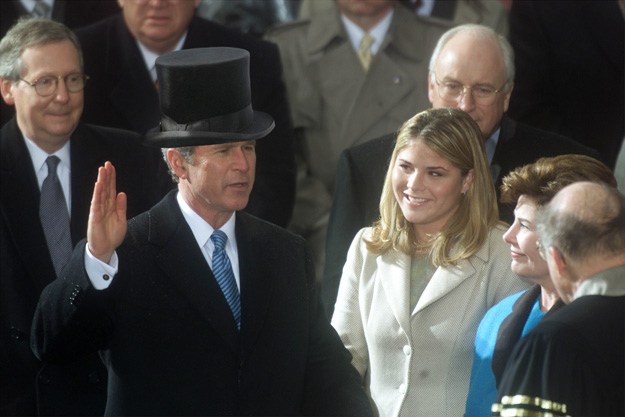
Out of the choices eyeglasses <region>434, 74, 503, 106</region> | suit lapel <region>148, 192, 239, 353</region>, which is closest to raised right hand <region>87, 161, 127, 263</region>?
suit lapel <region>148, 192, 239, 353</region>

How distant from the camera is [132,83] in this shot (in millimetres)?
4648

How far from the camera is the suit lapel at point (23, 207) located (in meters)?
4.04

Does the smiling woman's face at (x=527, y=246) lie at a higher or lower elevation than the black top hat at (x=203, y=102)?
lower

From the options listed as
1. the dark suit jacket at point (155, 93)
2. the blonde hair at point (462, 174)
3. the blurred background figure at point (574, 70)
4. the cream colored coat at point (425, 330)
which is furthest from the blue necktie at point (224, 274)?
the blurred background figure at point (574, 70)

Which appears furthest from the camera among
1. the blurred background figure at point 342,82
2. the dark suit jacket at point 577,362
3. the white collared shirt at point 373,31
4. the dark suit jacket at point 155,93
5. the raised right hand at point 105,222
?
the white collared shirt at point 373,31

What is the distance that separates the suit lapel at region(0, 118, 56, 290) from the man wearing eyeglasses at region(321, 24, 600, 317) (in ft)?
3.61

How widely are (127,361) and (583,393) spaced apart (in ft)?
4.57

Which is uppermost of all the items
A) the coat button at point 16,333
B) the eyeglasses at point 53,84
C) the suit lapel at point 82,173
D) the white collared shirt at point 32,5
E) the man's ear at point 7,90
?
the white collared shirt at point 32,5

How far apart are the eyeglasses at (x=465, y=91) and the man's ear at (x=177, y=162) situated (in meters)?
1.19

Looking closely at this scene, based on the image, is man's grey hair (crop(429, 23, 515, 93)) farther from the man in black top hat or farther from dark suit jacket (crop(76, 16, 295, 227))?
the man in black top hat

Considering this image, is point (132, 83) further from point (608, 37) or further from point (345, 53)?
point (608, 37)

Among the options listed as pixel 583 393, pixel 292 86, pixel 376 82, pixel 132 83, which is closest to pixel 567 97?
pixel 376 82

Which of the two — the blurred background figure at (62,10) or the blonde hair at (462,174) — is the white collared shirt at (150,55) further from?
the blonde hair at (462,174)

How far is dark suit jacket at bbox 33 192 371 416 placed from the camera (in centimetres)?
318
